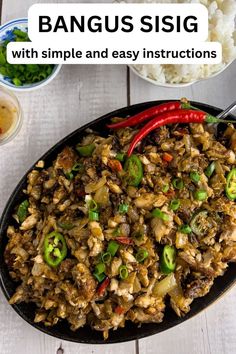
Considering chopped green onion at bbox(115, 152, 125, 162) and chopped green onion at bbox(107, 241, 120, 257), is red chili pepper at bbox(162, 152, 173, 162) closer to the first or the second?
chopped green onion at bbox(115, 152, 125, 162)

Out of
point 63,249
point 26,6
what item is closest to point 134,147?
point 63,249

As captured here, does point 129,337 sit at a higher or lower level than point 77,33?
lower

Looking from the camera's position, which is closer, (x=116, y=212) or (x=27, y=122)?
(x=116, y=212)

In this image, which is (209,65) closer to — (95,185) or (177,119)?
(177,119)

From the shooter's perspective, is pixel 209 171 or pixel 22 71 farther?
pixel 22 71

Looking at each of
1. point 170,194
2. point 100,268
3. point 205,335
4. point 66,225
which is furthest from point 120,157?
point 205,335

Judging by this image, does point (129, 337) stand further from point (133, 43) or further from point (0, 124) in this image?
point (133, 43)

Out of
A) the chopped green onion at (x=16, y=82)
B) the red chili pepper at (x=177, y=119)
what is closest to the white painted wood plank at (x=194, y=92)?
the red chili pepper at (x=177, y=119)
